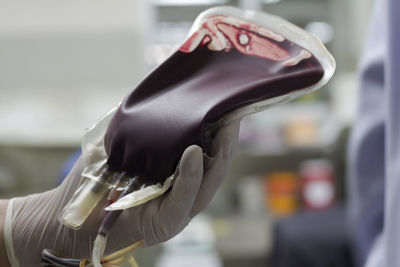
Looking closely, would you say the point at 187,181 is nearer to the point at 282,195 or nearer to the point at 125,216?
the point at 125,216

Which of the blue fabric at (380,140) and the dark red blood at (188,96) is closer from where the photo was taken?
the dark red blood at (188,96)

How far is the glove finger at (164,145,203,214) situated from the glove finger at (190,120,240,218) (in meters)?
0.03

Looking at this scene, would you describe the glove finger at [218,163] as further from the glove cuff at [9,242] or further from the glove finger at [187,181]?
the glove cuff at [9,242]

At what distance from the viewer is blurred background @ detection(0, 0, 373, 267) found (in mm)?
2320

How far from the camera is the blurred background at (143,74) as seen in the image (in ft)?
7.61

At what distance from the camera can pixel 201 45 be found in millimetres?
549

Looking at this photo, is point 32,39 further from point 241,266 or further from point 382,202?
point 382,202

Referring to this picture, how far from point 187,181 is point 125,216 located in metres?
0.09

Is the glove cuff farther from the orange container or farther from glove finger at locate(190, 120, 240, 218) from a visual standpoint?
the orange container

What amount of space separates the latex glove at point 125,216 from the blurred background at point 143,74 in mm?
1650

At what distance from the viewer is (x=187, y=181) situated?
51cm

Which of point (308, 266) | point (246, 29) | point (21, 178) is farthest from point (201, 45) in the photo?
point (21, 178)

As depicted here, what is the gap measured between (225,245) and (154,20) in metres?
1.16

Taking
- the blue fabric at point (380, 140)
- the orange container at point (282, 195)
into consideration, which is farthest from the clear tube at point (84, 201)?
the orange container at point (282, 195)
